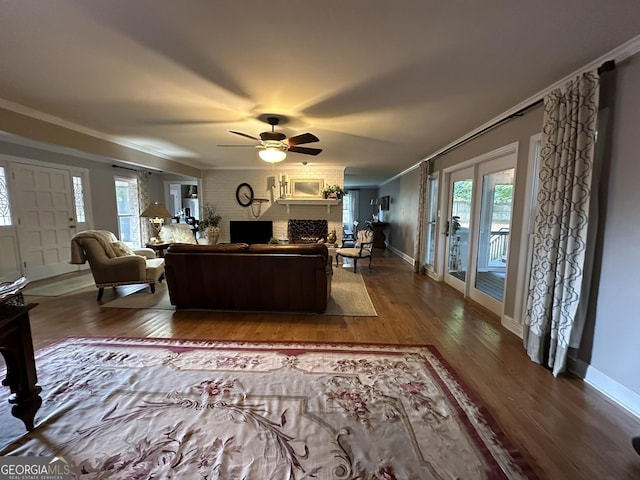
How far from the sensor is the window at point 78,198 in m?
5.51

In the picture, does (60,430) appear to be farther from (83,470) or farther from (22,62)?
(22,62)

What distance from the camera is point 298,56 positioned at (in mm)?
1982

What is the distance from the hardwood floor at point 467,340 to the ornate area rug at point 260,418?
22 cm

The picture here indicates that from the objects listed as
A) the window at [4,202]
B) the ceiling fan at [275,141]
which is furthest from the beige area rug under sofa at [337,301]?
the window at [4,202]

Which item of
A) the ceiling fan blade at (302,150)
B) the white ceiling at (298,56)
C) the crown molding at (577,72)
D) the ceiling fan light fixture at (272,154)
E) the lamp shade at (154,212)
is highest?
the white ceiling at (298,56)

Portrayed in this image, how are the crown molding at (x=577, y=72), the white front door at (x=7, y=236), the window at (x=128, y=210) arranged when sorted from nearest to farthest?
the crown molding at (x=577, y=72)
the white front door at (x=7, y=236)
the window at (x=128, y=210)

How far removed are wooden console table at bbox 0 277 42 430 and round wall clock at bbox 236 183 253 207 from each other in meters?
5.57

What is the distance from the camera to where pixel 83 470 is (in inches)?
54.1

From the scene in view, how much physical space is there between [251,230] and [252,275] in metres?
3.90

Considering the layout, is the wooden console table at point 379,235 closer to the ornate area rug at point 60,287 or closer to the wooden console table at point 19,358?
the ornate area rug at point 60,287

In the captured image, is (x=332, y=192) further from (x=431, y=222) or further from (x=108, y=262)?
(x=108, y=262)

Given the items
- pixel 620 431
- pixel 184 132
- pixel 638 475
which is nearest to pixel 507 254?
pixel 620 431

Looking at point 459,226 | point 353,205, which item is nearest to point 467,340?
point 459,226

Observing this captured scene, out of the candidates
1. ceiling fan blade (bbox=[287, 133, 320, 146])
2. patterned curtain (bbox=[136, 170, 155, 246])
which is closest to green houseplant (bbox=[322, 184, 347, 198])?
ceiling fan blade (bbox=[287, 133, 320, 146])
